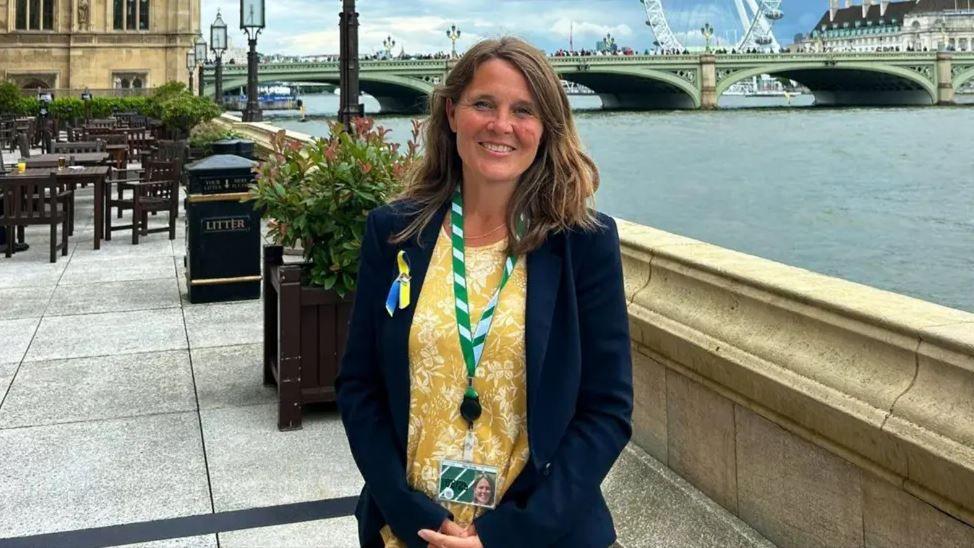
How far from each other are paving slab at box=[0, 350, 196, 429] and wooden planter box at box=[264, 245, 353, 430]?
736 millimetres

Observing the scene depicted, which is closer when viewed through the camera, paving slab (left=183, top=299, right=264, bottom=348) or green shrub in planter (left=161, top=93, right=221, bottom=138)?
paving slab (left=183, top=299, right=264, bottom=348)

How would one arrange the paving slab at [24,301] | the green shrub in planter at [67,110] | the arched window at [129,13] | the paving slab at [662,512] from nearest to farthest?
the paving slab at [662,512], the paving slab at [24,301], the green shrub in planter at [67,110], the arched window at [129,13]

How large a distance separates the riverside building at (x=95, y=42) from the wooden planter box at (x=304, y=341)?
60.9 meters

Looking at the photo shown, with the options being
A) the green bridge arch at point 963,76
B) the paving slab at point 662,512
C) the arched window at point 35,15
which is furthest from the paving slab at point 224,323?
the green bridge arch at point 963,76

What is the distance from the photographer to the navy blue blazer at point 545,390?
207cm

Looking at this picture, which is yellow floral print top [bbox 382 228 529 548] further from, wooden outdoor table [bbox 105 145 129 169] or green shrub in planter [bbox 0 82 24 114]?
green shrub in planter [bbox 0 82 24 114]

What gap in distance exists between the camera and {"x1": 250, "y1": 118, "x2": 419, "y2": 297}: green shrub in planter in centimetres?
517

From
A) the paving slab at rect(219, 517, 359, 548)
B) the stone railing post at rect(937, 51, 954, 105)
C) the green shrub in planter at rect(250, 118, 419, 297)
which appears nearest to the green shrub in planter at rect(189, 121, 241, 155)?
the green shrub in planter at rect(250, 118, 419, 297)

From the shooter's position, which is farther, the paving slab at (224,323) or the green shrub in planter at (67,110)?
the green shrub in planter at (67,110)

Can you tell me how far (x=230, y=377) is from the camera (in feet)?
20.2

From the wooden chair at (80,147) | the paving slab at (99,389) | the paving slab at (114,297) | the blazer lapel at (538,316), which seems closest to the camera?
the blazer lapel at (538,316)

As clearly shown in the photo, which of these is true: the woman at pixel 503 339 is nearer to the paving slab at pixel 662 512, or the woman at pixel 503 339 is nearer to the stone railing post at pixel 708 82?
the paving slab at pixel 662 512

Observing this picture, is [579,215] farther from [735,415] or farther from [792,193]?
[792,193]

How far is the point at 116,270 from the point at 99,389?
175 inches
